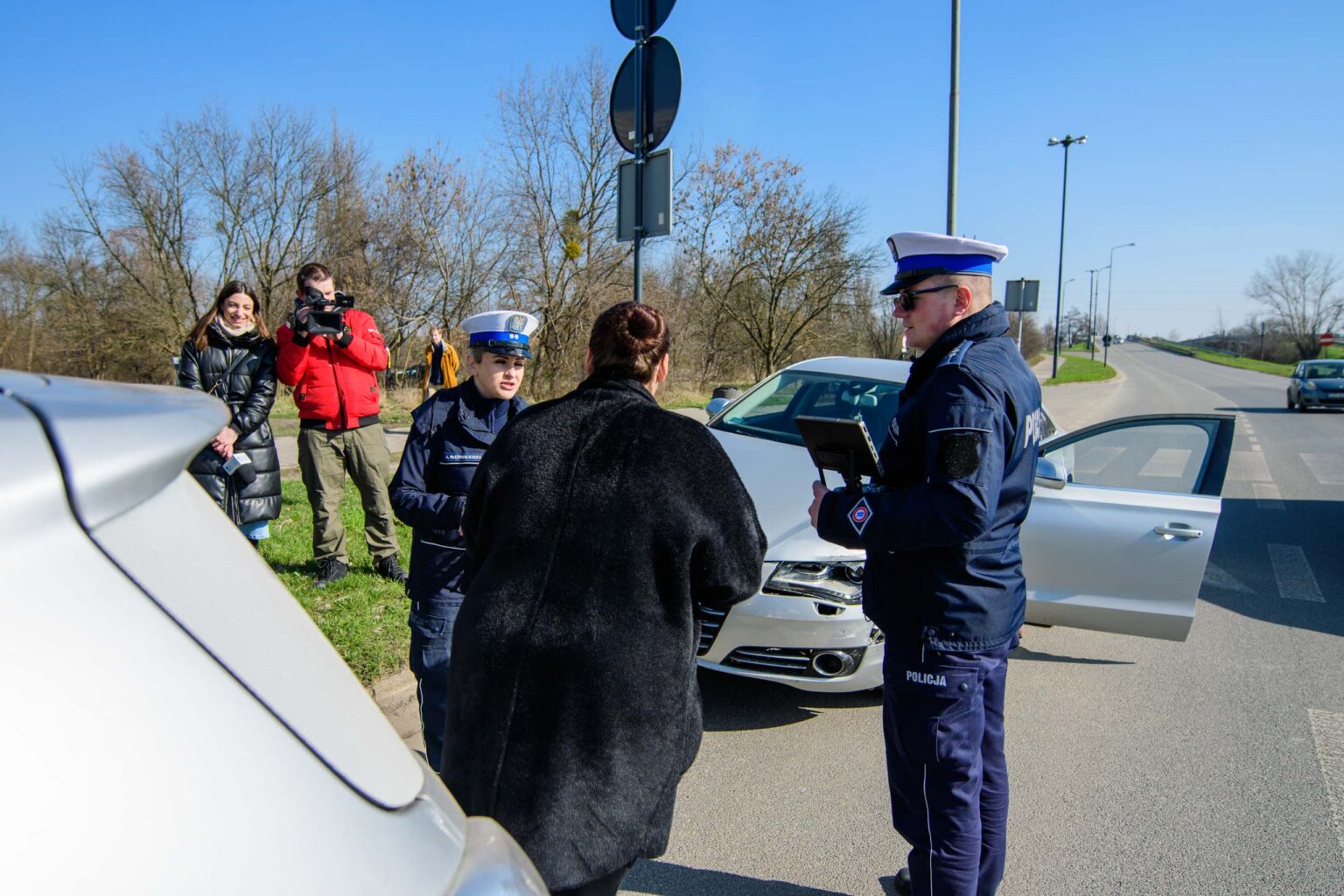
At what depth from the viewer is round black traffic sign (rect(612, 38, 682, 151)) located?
4672 mm

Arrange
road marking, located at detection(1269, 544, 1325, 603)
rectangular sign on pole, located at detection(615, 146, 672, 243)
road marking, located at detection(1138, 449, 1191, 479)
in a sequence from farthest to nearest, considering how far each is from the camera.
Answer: road marking, located at detection(1269, 544, 1325, 603), rectangular sign on pole, located at detection(615, 146, 672, 243), road marking, located at detection(1138, 449, 1191, 479)

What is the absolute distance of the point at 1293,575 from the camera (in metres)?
6.89

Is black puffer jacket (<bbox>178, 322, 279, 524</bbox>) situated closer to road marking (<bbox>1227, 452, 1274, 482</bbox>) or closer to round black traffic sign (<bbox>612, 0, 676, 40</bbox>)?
round black traffic sign (<bbox>612, 0, 676, 40</bbox>)

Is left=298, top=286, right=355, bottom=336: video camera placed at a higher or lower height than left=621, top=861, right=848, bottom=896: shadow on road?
higher

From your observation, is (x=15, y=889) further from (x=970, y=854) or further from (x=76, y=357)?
(x=76, y=357)

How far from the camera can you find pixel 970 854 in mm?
2443

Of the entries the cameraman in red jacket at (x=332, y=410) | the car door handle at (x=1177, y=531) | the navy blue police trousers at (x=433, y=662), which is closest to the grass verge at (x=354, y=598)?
the cameraman in red jacket at (x=332, y=410)

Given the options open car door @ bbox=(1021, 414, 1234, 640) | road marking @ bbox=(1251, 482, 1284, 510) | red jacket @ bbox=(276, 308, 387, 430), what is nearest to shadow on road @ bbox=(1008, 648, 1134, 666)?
open car door @ bbox=(1021, 414, 1234, 640)

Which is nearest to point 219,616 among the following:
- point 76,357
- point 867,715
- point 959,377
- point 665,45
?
point 959,377

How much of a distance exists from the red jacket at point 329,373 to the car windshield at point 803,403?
7.39 feet

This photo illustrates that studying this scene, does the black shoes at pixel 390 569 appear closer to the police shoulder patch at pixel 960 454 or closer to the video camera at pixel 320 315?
the video camera at pixel 320 315

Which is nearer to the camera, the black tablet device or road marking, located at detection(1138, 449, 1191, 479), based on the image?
the black tablet device

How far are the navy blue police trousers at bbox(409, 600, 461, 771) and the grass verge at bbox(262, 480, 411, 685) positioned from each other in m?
0.71

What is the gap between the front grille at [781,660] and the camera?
3838 mm
